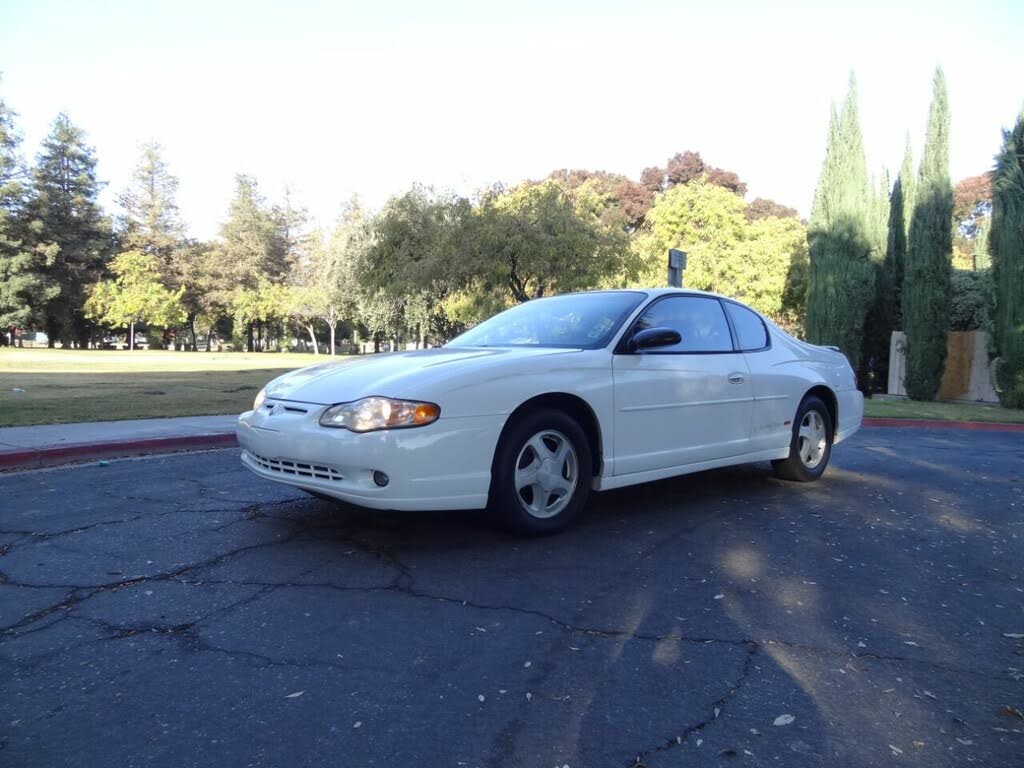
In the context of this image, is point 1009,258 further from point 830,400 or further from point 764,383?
point 764,383

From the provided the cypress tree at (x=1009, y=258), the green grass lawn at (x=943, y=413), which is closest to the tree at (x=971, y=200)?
the cypress tree at (x=1009, y=258)

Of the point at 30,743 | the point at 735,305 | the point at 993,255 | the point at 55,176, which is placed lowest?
the point at 30,743

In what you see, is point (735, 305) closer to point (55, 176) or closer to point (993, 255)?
point (993, 255)

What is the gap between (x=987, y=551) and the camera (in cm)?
434

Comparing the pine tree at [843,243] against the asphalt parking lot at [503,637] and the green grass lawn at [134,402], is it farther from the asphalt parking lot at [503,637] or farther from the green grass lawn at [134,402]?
the asphalt parking lot at [503,637]

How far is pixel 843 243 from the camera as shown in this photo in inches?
814

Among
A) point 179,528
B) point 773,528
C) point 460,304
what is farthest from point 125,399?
point 460,304

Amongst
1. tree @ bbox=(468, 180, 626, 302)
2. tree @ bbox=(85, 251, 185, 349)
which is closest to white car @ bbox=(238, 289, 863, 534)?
tree @ bbox=(468, 180, 626, 302)

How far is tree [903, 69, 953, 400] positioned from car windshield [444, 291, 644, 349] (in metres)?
16.9

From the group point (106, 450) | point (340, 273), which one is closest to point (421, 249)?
point (106, 450)

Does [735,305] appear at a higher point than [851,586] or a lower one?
higher

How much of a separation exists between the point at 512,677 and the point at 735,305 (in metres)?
4.10

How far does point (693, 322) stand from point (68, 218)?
65964mm

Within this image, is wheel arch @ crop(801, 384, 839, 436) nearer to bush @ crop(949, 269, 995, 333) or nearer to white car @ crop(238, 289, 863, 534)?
white car @ crop(238, 289, 863, 534)
